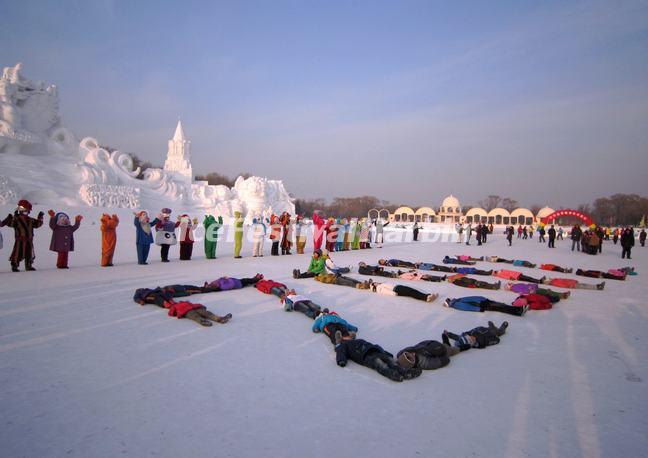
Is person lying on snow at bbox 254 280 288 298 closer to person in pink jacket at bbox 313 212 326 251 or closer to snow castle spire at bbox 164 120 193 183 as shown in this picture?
person in pink jacket at bbox 313 212 326 251

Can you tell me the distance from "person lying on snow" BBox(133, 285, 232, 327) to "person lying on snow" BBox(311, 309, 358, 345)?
49.0 inches

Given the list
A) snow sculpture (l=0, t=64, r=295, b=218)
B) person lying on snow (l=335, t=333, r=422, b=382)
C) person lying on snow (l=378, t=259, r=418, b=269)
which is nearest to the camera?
person lying on snow (l=335, t=333, r=422, b=382)

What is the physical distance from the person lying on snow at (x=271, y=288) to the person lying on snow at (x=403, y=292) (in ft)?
5.84

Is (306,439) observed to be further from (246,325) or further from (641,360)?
(641,360)

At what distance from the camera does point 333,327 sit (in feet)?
14.2

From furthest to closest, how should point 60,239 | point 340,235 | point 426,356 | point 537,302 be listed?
point 340,235 → point 60,239 → point 537,302 → point 426,356

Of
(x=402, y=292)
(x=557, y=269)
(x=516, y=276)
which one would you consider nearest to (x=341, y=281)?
(x=402, y=292)

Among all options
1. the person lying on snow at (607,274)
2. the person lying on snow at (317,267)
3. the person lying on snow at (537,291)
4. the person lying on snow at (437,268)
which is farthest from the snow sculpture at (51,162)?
the person lying on snow at (607,274)

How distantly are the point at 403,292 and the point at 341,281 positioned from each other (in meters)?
1.52

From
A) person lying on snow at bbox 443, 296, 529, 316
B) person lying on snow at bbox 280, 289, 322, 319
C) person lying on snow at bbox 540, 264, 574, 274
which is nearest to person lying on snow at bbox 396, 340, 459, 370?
person lying on snow at bbox 280, 289, 322, 319

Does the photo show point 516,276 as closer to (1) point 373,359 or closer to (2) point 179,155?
(1) point 373,359

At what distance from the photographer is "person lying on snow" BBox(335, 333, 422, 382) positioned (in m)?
3.24

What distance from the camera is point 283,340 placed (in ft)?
13.9

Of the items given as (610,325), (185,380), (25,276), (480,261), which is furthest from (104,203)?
(610,325)
